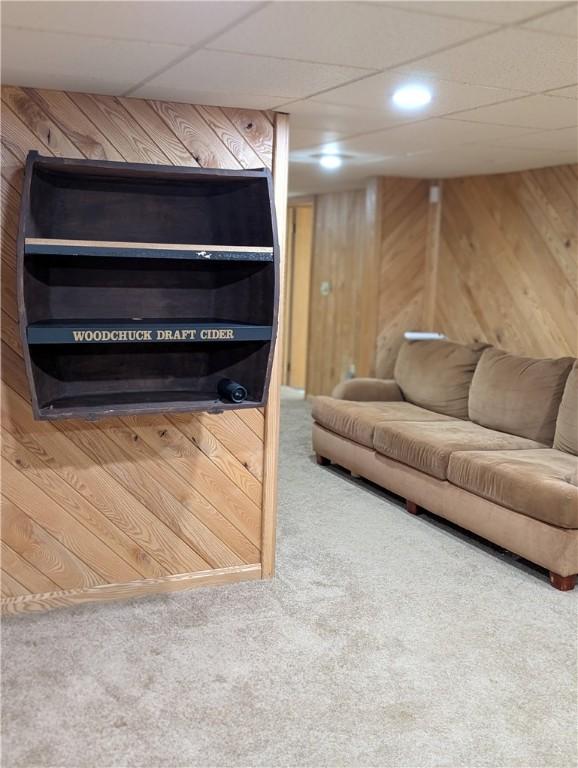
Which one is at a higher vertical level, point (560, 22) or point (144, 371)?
point (560, 22)

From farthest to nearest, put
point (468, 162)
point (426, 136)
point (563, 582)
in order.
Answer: point (468, 162) < point (426, 136) < point (563, 582)

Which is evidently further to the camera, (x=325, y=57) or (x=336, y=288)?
(x=336, y=288)

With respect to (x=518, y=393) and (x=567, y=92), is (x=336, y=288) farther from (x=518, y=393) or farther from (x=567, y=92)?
(x=567, y=92)

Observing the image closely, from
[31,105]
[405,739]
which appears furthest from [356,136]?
[405,739]

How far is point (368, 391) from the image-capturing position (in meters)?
5.67

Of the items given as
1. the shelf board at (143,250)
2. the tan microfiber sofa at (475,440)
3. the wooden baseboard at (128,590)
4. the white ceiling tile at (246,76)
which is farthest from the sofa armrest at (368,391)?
the white ceiling tile at (246,76)

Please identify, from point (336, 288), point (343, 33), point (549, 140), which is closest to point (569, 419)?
point (549, 140)

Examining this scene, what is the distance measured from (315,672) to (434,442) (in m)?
1.85

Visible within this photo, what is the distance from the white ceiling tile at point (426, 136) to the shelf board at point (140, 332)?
4.42ft

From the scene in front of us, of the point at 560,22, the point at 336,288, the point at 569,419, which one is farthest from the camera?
the point at 336,288

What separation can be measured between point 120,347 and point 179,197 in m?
0.67

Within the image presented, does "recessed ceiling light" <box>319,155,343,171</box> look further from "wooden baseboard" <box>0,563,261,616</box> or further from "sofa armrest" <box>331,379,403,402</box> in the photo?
"wooden baseboard" <box>0,563,261,616</box>

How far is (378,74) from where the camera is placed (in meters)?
2.59

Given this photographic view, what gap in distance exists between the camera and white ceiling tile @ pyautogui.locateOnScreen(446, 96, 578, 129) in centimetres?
301
